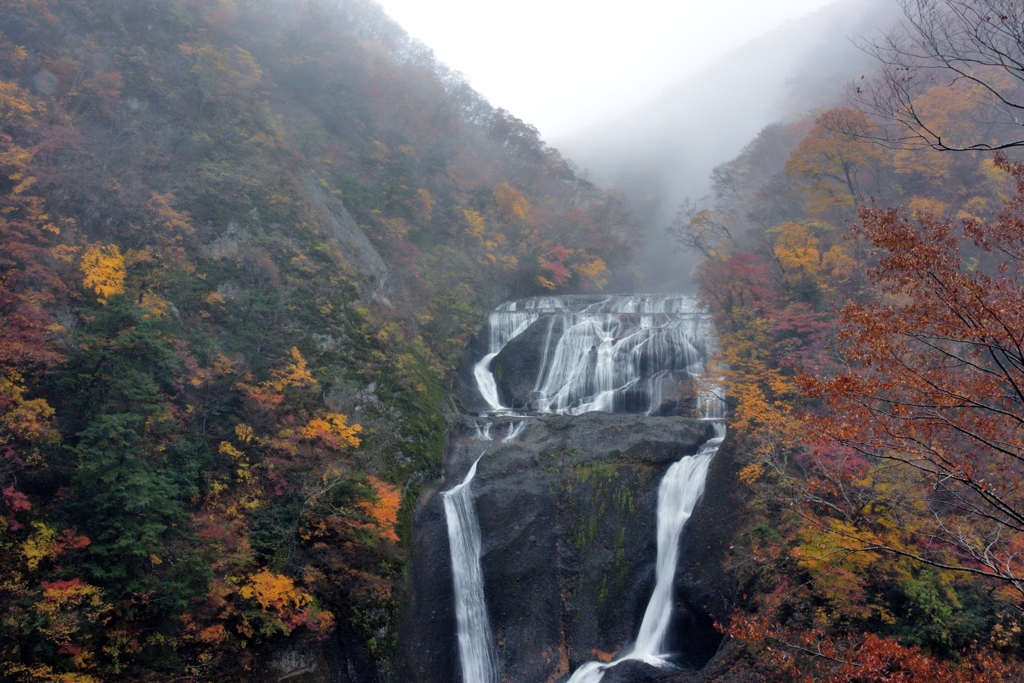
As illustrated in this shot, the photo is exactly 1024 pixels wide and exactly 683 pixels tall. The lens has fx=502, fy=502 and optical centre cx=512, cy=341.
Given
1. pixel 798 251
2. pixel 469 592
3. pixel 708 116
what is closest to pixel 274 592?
pixel 469 592

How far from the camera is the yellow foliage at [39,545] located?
8.00m

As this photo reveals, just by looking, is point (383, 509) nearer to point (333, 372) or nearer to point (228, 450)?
point (228, 450)

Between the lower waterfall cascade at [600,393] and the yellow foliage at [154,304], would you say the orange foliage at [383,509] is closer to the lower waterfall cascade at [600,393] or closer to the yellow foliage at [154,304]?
the lower waterfall cascade at [600,393]

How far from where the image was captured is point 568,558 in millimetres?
13344

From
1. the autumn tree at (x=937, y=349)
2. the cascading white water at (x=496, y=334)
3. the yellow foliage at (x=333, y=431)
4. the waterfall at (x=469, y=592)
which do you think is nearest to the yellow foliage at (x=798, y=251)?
the cascading white water at (x=496, y=334)

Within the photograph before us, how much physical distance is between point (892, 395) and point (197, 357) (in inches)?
520

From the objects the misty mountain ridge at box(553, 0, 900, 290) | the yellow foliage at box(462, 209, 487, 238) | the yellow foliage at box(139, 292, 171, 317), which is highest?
the misty mountain ridge at box(553, 0, 900, 290)

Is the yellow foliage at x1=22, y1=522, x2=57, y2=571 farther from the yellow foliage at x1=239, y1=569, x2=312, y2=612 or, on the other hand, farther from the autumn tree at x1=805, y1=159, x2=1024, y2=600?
the autumn tree at x1=805, y1=159, x2=1024, y2=600

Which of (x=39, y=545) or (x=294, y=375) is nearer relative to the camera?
(x=39, y=545)

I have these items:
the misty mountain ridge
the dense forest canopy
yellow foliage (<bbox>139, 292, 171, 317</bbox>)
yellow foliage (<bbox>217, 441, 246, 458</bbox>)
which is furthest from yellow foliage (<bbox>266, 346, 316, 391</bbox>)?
the misty mountain ridge

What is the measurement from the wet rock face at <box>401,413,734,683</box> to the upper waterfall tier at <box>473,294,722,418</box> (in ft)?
11.0

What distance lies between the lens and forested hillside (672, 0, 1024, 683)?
15.4ft

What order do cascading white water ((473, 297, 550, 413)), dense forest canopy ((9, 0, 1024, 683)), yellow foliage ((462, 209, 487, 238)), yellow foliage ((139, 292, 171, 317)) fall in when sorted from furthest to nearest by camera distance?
yellow foliage ((462, 209, 487, 238)), cascading white water ((473, 297, 550, 413)), yellow foliage ((139, 292, 171, 317)), dense forest canopy ((9, 0, 1024, 683))

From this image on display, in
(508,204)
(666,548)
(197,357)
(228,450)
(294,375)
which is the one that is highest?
(508,204)
